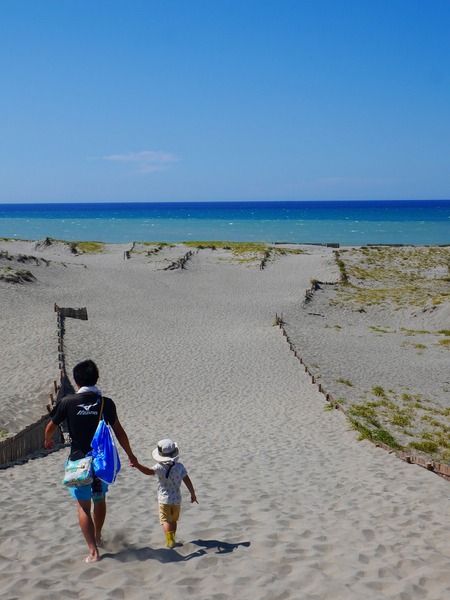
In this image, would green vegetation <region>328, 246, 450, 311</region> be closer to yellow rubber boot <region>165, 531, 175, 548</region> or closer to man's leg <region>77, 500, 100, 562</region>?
yellow rubber boot <region>165, 531, 175, 548</region>

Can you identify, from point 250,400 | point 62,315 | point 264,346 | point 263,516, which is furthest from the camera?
point 62,315

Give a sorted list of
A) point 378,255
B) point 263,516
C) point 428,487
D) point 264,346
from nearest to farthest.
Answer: point 263,516 < point 428,487 < point 264,346 < point 378,255

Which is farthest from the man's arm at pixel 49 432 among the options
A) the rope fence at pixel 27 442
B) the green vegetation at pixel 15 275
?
the green vegetation at pixel 15 275

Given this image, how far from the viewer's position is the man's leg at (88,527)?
20.6 ft

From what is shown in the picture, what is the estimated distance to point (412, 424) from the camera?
16.7 meters

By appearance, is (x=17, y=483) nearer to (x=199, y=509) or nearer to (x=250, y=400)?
(x=199, y=509)

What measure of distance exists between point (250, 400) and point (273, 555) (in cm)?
1170

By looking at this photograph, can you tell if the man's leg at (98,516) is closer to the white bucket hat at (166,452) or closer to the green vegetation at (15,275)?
the white bucket hat at (166,452)

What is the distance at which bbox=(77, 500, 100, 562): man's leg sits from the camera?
6.29m

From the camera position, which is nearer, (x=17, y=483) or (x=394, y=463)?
(x=17, y=483)

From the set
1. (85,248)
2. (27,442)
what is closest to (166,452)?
(27,442)

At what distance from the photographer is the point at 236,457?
1254 centimetres

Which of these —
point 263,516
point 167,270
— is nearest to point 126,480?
point 263,516

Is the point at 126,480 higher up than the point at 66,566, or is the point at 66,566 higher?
the point at 66,566
